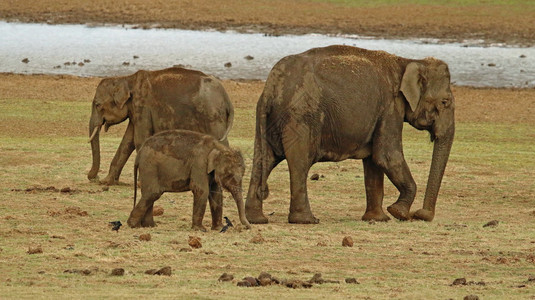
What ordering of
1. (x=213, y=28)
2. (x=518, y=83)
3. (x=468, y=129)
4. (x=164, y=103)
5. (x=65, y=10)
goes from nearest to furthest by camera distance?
(x=164, y=103), (x=468, y=129), (x=518, y=83), (x=213, y=28), (x=65, y=10)

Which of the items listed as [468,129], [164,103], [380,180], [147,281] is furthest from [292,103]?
[468,129]

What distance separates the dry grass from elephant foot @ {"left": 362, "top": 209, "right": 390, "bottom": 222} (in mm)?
237

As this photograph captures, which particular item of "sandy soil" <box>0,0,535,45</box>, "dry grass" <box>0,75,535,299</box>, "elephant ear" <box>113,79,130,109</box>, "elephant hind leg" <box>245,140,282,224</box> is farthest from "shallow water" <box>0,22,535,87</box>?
"elephant hind leg" <box>245,140,282,224</box>

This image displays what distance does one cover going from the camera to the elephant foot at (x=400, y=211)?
15047 millimetres

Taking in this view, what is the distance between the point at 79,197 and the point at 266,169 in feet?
10.1

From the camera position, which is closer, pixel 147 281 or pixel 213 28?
pixel 147 281

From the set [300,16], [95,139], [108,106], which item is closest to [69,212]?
[108,106]

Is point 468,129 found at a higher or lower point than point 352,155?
lower

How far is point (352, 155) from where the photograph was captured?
14.9m

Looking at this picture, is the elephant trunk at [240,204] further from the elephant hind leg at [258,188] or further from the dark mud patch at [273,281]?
the dark mud patch at [273,281]

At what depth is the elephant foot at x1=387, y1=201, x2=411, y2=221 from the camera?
Answer: 1505 cm

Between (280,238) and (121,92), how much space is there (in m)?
5.35

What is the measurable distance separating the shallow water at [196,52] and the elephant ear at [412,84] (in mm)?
20744

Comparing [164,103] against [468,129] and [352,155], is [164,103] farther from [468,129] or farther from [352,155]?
[468,129]
